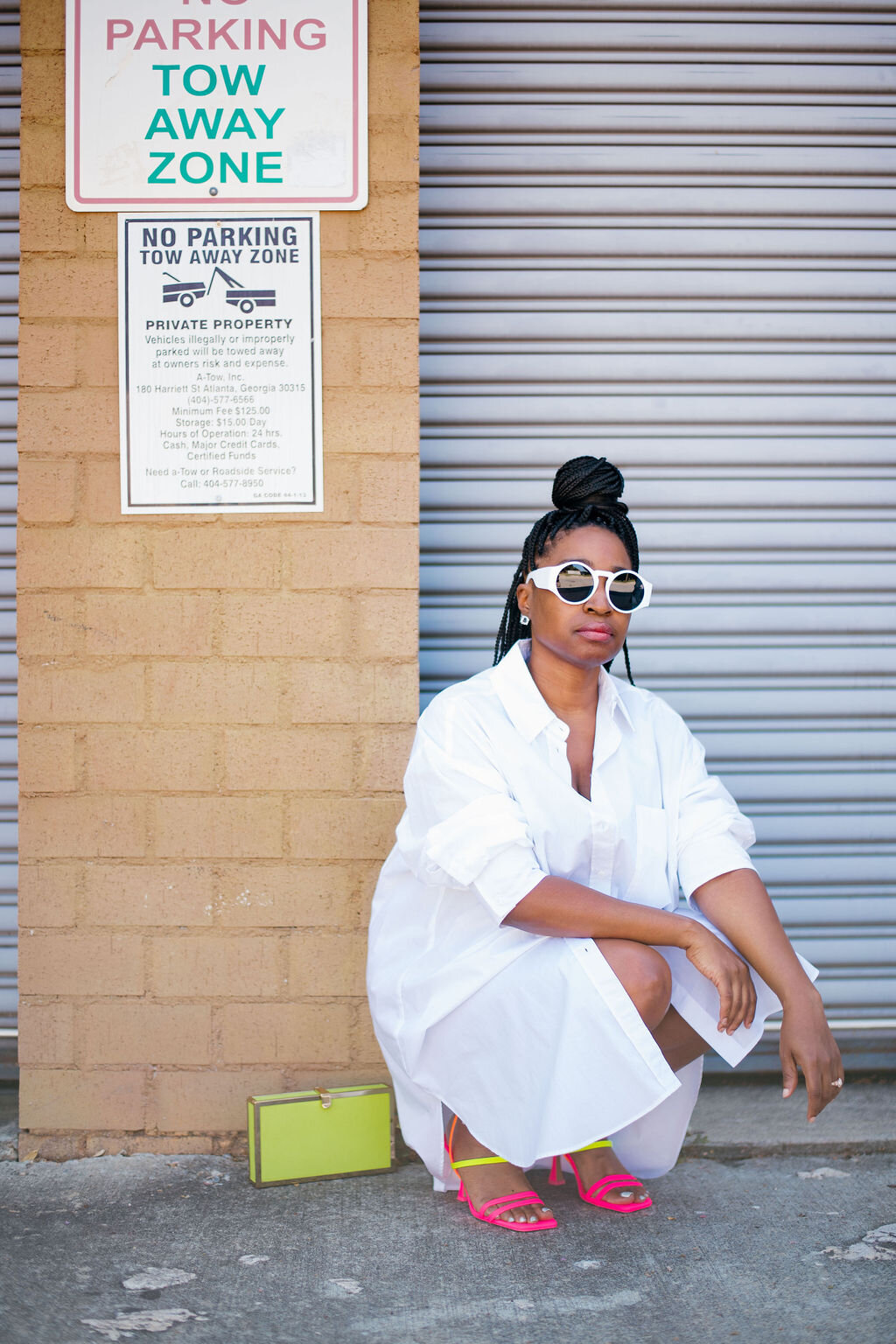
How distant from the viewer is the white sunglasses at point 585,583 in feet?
8.63

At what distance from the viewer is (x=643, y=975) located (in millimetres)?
2375

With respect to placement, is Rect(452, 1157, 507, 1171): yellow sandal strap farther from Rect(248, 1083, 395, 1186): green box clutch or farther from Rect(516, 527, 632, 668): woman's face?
Rect(516, 527, 632, 668): woman's face

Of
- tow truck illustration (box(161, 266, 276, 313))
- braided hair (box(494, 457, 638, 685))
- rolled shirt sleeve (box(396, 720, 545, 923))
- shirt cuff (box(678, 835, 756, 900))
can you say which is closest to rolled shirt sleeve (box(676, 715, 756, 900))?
shirt cuff (box(678, 835, 756, 900))

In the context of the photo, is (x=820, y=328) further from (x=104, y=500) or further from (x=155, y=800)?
(x=155, y=800)

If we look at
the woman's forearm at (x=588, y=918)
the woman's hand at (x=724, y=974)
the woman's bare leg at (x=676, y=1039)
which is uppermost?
the woman's forearm at (x=588, y=918)

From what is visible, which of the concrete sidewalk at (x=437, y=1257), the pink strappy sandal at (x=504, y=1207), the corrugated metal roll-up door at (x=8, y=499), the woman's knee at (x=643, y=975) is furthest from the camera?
the corrugated metal roll-up door at (x=8, y=499)

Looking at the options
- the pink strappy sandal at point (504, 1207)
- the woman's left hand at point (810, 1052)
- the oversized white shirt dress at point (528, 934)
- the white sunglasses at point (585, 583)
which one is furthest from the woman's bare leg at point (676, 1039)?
the white sunglasses at point (585, 583)

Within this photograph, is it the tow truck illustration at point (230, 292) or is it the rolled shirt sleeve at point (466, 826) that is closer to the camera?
the rolled shirt sleeve at point (466, 826)

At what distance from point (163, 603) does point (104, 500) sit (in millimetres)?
321

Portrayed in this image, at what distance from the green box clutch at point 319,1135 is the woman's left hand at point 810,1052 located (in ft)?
3.32

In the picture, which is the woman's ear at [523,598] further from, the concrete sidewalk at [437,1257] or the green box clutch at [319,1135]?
the concrete sidewalk at [437,1257]

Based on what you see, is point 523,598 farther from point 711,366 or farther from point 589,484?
point 711,366

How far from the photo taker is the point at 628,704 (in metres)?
2.84

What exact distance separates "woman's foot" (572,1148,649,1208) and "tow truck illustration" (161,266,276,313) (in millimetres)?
2317
